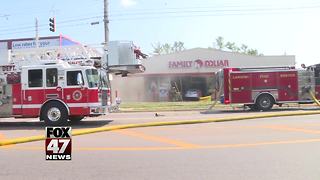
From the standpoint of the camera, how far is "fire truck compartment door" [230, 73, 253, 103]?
26.7 m

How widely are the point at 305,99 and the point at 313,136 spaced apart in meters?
14.5

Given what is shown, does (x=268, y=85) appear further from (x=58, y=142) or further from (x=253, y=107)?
(x=58, y=142)

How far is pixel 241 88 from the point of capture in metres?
26.8

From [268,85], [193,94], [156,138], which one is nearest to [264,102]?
[268,85]

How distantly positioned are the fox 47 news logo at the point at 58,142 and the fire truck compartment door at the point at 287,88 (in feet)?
72.0

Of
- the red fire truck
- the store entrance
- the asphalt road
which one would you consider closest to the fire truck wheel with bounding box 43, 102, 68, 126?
the asphalt road

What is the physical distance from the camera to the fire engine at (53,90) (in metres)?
17.7

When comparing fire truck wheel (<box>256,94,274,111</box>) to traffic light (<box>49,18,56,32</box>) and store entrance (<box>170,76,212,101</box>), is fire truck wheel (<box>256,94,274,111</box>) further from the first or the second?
store entrance (<box>170,76,212,101</box>)

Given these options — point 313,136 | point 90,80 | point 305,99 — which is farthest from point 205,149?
point 305,99

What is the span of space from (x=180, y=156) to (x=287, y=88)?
18.0 meters

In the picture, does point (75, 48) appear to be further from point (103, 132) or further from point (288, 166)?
point (288, 166)

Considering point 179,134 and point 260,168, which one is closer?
point 260,168

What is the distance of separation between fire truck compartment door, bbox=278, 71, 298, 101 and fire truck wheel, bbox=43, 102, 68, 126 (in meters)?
13.2

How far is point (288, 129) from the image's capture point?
582 inches
